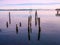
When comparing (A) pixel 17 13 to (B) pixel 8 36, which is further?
(A) pixel 17 13

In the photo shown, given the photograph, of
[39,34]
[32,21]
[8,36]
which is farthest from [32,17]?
[8,36]

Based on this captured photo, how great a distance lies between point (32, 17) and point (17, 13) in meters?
0.99

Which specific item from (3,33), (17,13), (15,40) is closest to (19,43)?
(15,40)

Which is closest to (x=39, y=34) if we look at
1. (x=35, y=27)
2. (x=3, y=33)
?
(x=35, y=27)

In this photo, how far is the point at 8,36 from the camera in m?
7.97

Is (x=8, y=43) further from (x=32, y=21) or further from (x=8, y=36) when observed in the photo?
(x=32, y=21)

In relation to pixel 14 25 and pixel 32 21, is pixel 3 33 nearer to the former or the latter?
pixel 14 25

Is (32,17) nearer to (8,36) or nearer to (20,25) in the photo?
(20,25)

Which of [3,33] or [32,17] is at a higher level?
[32,17]

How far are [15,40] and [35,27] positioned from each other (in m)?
0.85

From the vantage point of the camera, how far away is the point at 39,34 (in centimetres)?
771

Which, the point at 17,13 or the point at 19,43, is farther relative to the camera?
the point at 17,13

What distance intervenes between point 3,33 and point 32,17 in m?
1.17

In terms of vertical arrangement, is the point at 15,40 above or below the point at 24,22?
below
